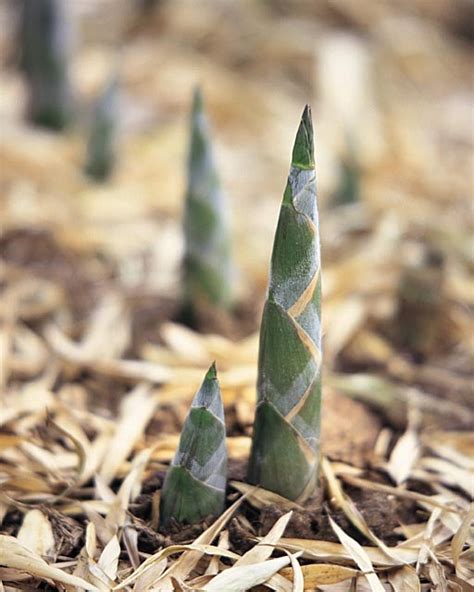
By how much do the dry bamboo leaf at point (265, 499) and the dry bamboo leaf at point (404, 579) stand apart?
5.2 inches

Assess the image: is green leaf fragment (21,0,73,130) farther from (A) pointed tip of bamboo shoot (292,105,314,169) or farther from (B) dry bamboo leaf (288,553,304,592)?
(B) dry bamboo leaf (288,553,304,592)

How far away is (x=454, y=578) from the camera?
971 millimetres

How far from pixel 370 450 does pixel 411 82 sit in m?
2.14

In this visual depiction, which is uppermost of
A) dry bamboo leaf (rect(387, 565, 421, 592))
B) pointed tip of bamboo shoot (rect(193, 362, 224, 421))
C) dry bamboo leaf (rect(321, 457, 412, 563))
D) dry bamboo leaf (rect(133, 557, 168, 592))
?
pointed tip of bamboo shoot (rect(193, 362, 224, 421))

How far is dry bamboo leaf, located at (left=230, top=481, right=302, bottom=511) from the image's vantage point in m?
1.01

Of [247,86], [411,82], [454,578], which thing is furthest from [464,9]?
[454,578]

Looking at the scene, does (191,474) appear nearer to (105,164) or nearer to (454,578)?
(454,578)

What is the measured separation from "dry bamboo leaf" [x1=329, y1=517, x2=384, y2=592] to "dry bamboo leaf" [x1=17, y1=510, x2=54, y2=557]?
0.33 meters

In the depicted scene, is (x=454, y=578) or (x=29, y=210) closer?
(x=454, y=578)

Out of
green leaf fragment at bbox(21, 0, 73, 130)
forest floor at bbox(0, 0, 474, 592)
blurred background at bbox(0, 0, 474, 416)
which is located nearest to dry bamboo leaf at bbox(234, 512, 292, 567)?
forest floor at bbox(0, 0, 474, 592)

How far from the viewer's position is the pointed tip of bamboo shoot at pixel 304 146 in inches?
34.5

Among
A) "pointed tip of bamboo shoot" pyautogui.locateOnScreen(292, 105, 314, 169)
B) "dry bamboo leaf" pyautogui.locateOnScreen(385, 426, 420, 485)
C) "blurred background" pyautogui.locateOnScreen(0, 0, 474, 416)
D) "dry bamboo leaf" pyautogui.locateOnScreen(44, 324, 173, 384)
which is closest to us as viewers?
"pointed tip of bamboo shoot" pyautogui.locateOnScreen(292, 105, 314, 169)

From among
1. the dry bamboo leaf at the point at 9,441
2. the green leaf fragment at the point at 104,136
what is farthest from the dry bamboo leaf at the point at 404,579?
the green leaf fragment at the point at 104,136

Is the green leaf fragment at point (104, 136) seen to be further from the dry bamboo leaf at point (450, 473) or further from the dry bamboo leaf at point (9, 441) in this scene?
the dry bamboo leaf at point (450, 473)
